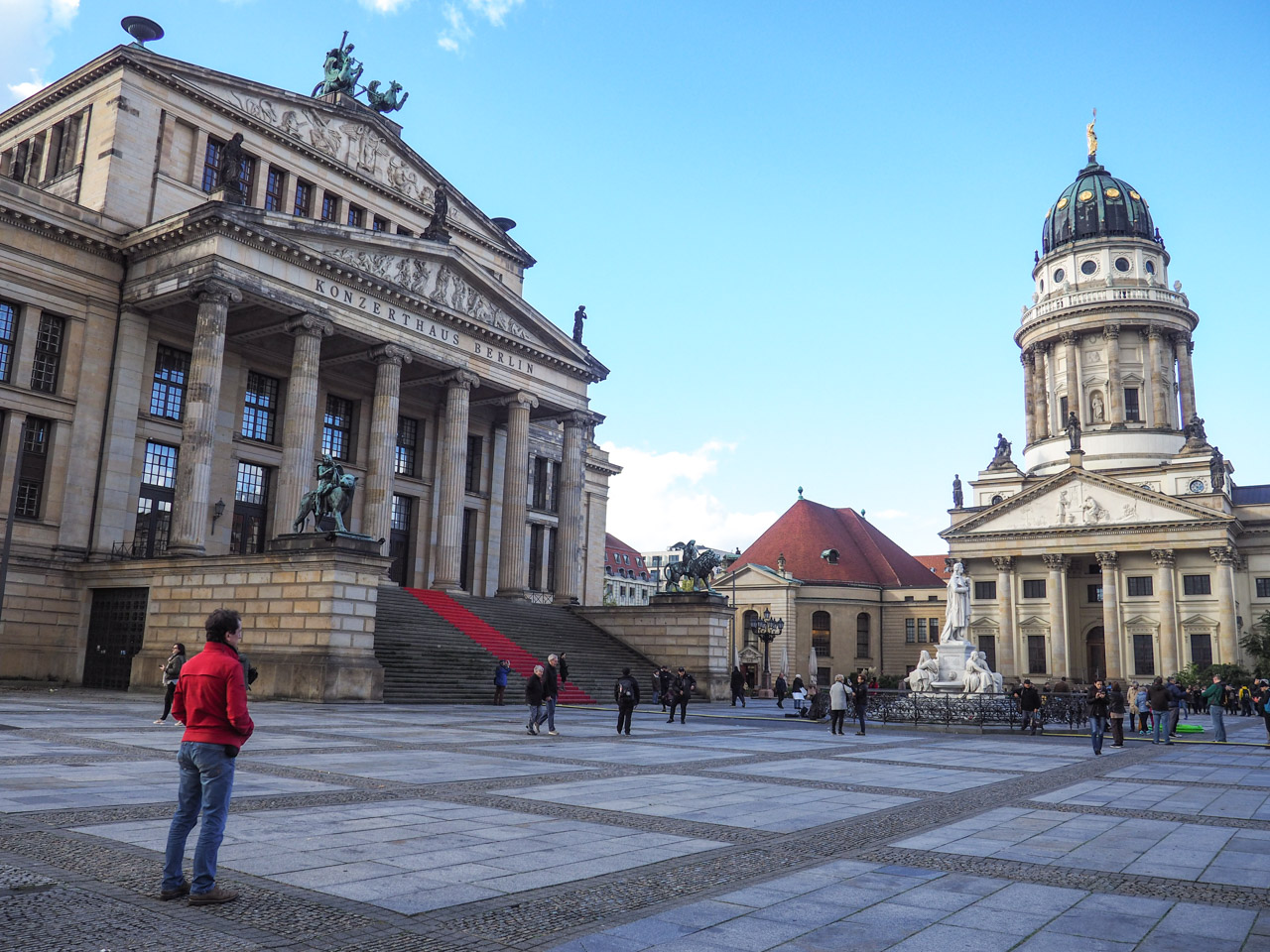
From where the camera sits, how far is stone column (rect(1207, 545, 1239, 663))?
69500mm

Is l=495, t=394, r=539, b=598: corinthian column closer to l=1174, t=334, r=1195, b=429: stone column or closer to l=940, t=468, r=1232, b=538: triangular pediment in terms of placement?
l=940, t=468, r=1232, b=538: triangular pediment

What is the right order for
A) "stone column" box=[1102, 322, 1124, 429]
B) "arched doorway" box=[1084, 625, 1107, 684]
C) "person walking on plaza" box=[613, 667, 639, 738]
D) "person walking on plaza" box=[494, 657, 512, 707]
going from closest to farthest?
"person walking on plaza" box=[613, 667, 639, 738]
"person walking on plaza" box=[494, 657, 512, 707]
"arched doorway" box=[1084, 625, 1107, 684]
"stone column" box=[1102, 322, 1124, 429]

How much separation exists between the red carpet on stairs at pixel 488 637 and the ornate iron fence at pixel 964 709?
10717 mm

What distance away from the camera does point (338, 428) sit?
45031mm

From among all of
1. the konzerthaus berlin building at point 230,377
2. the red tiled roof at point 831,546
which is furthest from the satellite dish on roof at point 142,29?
the red tiled roof at point 831,546

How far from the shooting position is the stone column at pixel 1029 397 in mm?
90875

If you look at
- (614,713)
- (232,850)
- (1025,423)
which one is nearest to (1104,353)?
(1025,423)

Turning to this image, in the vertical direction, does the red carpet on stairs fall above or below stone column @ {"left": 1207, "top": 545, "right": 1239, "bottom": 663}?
below

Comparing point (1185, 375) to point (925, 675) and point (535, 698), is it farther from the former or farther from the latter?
point (535, 698)

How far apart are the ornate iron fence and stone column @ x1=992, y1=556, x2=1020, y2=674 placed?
1952 inches

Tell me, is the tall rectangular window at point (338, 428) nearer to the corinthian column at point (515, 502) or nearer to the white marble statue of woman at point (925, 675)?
the corinthian column at point (515, 502)

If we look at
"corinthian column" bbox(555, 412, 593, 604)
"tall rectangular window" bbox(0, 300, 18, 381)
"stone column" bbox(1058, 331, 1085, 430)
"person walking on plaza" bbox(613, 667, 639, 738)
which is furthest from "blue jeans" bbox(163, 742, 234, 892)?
"stone column" bbox(1058, 331, 1085, 430)

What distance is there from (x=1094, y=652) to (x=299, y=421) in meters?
67.6

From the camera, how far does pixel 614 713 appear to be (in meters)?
30.9
